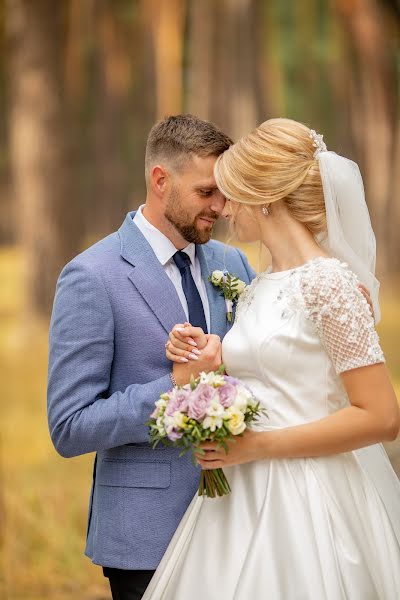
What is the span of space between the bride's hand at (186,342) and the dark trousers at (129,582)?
734 mm

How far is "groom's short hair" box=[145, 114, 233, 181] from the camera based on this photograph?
3.07 meters

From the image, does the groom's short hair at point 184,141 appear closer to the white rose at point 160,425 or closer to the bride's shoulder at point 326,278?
the bride's shoulder at point 326,278

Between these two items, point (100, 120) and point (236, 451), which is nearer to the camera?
point (236, 451)

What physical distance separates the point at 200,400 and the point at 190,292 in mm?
767

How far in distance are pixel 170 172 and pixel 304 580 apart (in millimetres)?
1473

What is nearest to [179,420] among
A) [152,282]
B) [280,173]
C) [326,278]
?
[326,278]

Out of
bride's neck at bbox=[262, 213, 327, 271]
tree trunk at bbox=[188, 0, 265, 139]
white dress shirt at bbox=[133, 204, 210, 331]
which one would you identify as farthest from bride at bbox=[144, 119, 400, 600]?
tree trunk at bbox=[188, 0, 265, 139]

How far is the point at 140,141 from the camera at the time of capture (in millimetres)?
5738

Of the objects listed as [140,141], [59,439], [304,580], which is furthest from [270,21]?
[304,580]

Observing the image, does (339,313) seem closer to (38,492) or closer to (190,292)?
(190,292)

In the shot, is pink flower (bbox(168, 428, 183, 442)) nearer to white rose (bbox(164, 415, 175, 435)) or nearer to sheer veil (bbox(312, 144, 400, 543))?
white rose (bbox(164, 415, 175, 435))

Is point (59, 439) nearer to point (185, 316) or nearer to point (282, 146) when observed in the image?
point (185, 316)

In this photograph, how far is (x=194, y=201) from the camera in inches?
121

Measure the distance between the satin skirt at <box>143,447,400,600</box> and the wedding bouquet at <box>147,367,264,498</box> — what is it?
28 centimetres
